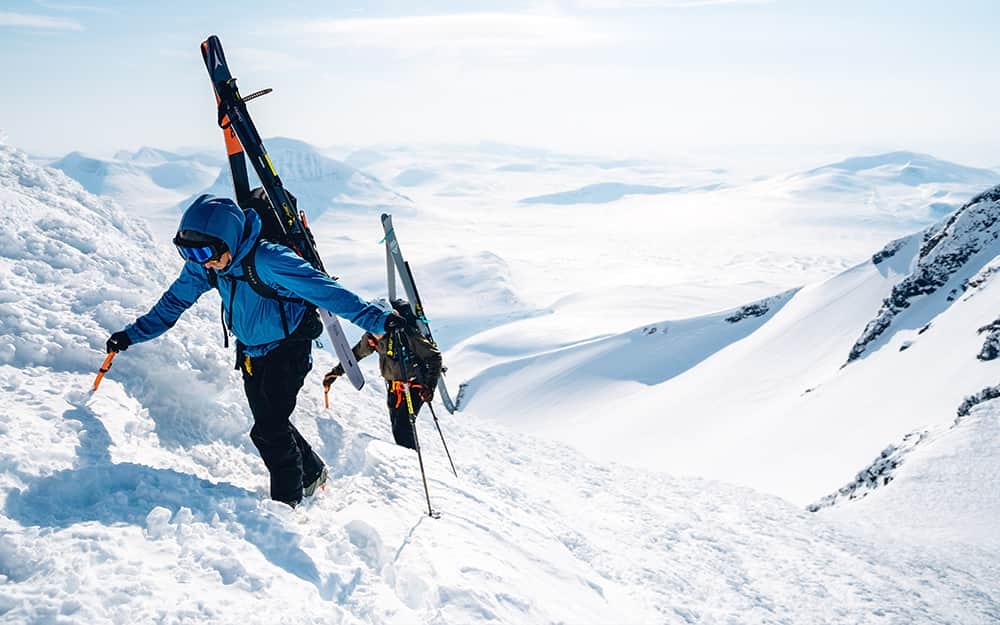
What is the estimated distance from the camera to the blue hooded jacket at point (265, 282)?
429 cm

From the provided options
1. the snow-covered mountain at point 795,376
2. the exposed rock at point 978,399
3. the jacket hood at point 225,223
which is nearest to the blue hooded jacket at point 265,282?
the jacket hood at point 225,223

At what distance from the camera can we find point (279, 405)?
16.0 ft

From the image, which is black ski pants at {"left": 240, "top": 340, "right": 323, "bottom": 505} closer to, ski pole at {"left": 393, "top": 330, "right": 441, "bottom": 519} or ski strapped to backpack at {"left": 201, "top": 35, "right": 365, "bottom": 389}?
ski pole at {"left": 393, "top": 330, "right": 441, "bottom": 519}

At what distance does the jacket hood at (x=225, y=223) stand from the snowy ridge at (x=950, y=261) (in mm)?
41997

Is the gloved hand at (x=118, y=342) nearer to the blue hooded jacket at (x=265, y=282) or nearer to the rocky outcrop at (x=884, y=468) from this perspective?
the blue hooded jacket at (x=265, y=282)

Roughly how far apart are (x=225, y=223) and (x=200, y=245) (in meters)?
0.24

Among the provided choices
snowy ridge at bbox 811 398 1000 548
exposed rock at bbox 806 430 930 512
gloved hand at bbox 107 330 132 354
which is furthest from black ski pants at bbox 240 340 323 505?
exposed rock at bbox 806 430 930 512

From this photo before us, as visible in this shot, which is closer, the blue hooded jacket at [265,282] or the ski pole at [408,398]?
the blue hooded jacket at [265,282]

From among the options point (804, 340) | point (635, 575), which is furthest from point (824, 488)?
point (804, 340)

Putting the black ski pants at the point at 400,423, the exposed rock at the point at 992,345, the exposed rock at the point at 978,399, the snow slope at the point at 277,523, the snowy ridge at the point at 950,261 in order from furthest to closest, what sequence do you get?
the snowy ridge at the point at 950,261, the exposed rock at the point at 992,345, the exposed rock at the point at 978,399, the black ski pants at the point at 400,423, the snow slope at the point at 277,523

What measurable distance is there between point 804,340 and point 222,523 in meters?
Answer: 49.6

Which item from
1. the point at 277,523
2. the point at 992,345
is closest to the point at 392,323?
the point at 277,523

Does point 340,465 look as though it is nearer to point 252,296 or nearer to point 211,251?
point 252,296

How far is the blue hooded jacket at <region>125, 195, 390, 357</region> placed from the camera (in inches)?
169
